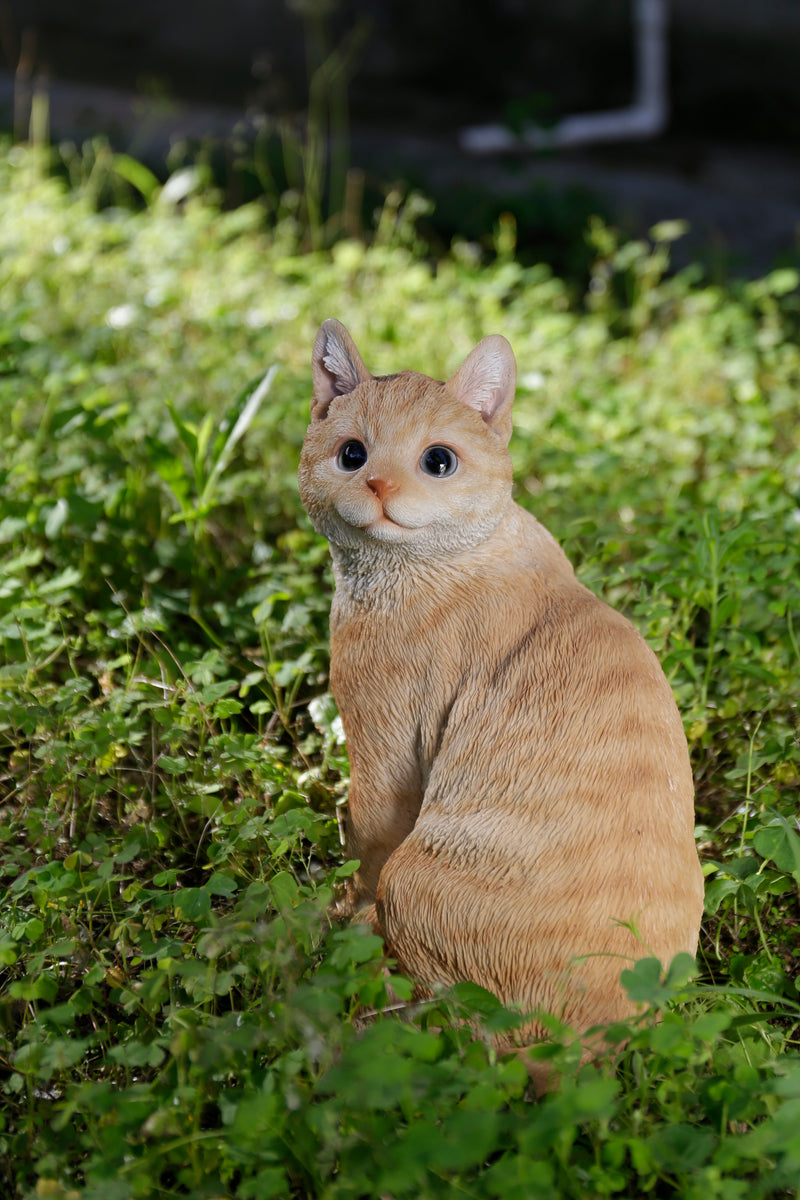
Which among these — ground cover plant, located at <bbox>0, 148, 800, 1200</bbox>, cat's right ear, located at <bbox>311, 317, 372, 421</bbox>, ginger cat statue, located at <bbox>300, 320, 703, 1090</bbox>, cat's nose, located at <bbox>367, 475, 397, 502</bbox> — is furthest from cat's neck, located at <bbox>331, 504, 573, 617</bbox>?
ground cover plant, located at <bbox>0, 148, 800, 1200</bbox>

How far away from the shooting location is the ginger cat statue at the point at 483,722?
172 centimetres

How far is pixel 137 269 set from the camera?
5.24 meters

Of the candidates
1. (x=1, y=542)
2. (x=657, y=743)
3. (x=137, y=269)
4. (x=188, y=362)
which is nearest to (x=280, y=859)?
(x=657, y=743)

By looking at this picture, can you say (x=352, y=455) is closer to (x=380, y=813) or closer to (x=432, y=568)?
(x=432, y=568)

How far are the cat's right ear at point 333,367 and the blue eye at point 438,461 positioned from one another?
0.25m

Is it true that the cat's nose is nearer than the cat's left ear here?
Yes

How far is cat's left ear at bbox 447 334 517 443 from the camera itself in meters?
1.97

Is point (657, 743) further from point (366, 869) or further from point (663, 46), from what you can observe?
point (663, 46)

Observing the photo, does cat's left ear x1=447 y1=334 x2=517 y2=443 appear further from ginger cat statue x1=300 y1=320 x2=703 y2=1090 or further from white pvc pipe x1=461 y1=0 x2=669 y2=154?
white pvc pipe x1=461 y1=0 x2=669 y2=154

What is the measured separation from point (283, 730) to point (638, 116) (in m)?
7.34

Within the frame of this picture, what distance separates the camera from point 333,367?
2.09 meters

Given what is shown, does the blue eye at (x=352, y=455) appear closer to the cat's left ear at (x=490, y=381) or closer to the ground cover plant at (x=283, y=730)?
the cat's left ear at (x=490, y=381)

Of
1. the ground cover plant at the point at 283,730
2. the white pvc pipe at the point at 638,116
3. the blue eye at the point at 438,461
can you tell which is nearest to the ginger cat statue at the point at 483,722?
the blue eye at the point at 438,461

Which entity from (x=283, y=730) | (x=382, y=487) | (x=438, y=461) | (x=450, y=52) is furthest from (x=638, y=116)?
(x=382, y=487)
